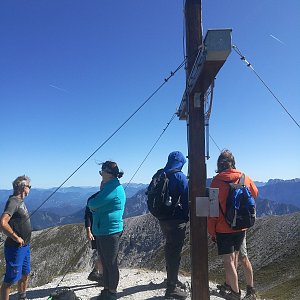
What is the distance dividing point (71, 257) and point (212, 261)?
4465 cm

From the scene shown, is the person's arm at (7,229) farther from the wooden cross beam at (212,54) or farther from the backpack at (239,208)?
the wooden cross beam at (212,54)

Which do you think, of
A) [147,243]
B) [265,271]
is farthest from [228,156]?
[147,243]

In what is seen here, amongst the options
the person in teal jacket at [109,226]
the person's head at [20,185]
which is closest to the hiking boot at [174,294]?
the person in teal jacket at [109,226]

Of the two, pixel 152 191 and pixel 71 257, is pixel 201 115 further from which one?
pixel 71 257

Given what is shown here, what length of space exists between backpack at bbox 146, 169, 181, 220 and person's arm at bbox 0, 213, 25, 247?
10.6ft

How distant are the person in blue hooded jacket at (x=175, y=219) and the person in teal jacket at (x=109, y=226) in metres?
1.16

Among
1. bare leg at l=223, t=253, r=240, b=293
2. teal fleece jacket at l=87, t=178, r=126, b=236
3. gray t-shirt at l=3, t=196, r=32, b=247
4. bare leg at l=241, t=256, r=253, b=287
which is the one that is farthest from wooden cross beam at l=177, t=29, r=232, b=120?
gray t-shirt at l=3, t=196, r=32, b=247

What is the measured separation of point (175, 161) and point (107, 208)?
6.52 feet

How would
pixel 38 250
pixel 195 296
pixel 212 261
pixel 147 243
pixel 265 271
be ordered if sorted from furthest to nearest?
pixel 38 250
pixel 147 243
pixel 212 261
pixel 265 271
pixel 195 296

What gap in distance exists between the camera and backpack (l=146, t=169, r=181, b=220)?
306 inches

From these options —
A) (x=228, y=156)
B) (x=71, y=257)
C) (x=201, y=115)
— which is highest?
(x=201, y=115)

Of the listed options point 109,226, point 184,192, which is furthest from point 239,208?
point 109,226

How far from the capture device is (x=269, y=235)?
183 ft

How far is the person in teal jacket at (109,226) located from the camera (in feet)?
25.1
